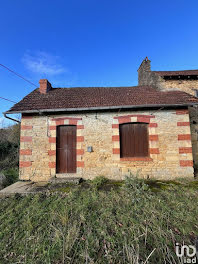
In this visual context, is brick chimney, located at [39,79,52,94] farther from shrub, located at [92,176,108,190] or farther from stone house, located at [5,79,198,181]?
shrub, located at [92,176,108,190]

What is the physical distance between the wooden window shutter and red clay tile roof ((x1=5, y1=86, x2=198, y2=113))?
1.03 metres

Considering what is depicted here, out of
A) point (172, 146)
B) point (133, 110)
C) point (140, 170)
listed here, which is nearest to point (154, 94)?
point (133, 110)

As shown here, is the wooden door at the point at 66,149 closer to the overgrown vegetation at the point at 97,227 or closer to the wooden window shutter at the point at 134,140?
the overgrown vegetation at the point at 97,227

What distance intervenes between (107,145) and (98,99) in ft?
8.05

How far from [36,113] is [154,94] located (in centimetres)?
618

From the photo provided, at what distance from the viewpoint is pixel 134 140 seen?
5531 millimetres

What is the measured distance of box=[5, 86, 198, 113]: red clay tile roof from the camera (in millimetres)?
5445

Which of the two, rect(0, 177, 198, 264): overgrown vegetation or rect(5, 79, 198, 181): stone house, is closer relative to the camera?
rect(0, 177, 198, 264): overgrown vegetation

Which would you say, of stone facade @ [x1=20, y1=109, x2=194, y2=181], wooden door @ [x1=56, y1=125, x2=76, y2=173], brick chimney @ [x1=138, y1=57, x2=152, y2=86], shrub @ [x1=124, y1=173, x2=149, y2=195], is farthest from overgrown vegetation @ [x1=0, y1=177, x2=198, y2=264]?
brick chimney @ [x1=138, y1=57, x2=152, y2=86]

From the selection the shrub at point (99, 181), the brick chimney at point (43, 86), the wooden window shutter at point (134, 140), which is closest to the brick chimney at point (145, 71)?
the wooden window shutter at point (134, 140)

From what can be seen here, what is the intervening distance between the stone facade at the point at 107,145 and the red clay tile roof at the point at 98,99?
420 mm

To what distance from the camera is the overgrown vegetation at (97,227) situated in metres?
1.91

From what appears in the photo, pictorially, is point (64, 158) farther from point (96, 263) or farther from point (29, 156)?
point (96, 263)

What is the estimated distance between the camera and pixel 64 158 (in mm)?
5504
